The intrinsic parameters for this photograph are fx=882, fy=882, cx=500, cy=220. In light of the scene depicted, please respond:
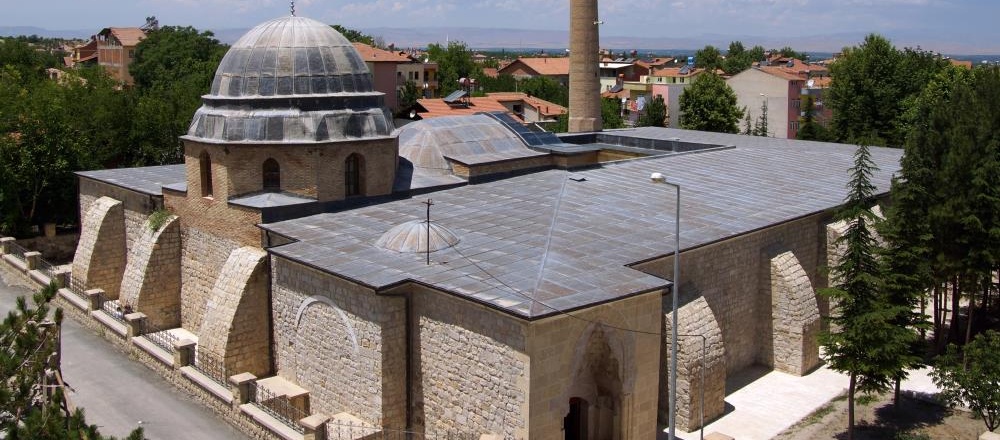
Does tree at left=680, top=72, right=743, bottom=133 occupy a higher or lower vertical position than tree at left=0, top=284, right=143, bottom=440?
higher

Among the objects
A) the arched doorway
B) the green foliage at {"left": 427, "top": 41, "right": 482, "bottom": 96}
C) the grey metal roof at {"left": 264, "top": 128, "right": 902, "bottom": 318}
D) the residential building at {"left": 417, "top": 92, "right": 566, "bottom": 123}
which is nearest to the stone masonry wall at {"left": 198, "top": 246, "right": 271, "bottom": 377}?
the grey metal roof at {"left": 264, "top": 128, "right": 902, "bottom": 318}

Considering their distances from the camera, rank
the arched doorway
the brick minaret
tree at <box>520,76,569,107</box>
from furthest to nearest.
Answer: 1. tree at <box>520,76,569,107</box>
2. the brick minaret
3. the arched doorway

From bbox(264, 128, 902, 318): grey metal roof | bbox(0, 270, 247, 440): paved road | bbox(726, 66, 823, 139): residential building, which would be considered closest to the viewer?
bbox(264, 128, 902, 318): grey metal roof

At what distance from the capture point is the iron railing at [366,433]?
1555cm

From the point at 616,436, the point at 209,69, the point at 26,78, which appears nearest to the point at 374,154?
the point at 616,436

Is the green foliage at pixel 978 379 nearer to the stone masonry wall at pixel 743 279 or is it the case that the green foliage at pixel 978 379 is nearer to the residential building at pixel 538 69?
the stone masonry wall at pixel 743 279

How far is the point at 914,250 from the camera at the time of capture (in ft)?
62.1

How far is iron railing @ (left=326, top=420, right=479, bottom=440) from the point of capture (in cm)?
1555

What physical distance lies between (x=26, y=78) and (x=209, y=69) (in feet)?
39.9

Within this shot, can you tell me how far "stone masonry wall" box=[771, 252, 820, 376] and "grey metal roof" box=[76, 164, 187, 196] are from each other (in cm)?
1541

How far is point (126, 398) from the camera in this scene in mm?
18547

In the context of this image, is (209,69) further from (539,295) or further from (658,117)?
(539,295)

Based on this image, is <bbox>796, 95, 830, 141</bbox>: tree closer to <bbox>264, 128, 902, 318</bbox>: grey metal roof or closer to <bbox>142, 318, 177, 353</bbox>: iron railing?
<bbox>264, 128, 902, 318</bbox>: grey metal roof

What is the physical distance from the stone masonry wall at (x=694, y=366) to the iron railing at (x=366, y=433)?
14.7ft
